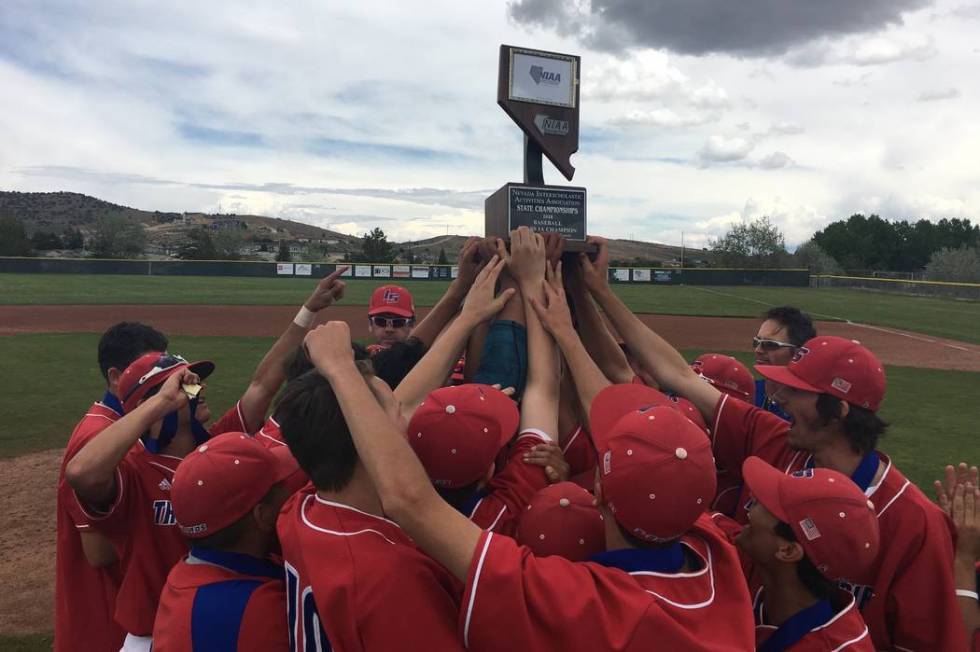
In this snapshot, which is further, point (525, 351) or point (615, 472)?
point (525, 351)

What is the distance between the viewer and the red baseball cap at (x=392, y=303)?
523cm

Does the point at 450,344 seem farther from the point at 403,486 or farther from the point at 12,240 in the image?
the point at 12,240

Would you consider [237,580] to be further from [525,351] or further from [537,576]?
[525,351]

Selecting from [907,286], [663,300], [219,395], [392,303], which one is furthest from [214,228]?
[392,303]

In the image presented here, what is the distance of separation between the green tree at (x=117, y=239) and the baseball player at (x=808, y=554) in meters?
77.0

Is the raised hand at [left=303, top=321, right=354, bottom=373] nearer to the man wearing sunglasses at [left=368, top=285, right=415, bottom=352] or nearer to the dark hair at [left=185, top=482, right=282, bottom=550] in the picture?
the dark hair at [left=185, top=482, right=282, bottom=550]

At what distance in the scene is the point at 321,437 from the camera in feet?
6.04

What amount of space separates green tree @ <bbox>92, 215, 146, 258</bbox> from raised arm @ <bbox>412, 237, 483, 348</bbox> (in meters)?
75.0

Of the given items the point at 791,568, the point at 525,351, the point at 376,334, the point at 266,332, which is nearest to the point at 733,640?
the point at 791,568

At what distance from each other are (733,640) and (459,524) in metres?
0.75

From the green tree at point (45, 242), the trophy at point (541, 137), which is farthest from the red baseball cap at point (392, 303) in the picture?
the green tree at point (45, 242)

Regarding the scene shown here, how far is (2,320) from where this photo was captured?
1981 cm

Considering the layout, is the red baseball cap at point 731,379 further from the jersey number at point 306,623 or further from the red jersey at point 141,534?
the red jersey at point 141,534

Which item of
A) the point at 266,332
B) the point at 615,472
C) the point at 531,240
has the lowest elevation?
the point at 266,332
